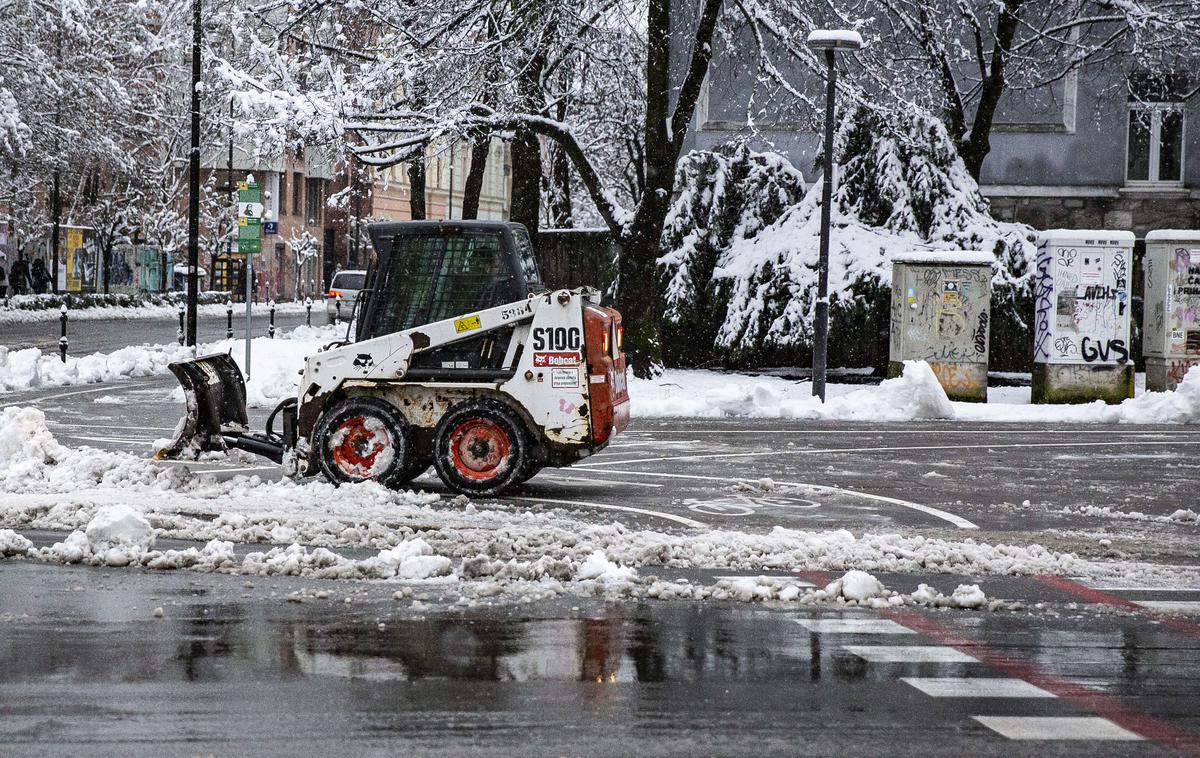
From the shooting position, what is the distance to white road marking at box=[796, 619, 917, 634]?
25.6ft

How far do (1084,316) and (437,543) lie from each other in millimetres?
16677

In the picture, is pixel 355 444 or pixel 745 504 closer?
pixel 745 504

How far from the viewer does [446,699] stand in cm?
629

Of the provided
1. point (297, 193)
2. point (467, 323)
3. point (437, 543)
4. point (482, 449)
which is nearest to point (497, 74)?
point (467, 323)

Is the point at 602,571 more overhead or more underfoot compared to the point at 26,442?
more underfoot

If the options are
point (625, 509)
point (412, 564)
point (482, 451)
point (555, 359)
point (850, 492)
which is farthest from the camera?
point (850, 492)

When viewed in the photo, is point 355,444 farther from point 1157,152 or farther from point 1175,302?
point 1157,152

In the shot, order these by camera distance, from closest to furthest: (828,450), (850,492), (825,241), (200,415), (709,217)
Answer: (200,415)
(850,492)
(828,450)
(825,241)
(709,217)

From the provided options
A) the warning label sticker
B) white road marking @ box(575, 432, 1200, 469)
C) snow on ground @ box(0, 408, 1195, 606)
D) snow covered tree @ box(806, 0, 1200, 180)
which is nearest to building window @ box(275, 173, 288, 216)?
snow covered tree @ box(806, 0, 1200, 180)

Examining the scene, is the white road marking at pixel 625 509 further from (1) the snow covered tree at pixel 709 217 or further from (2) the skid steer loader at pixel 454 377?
(1) the snow covered tree at pixel 709 217

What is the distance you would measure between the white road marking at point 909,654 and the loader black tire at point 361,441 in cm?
625

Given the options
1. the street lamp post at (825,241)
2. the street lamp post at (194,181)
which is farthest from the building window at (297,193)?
the street lamp post at (825,241)

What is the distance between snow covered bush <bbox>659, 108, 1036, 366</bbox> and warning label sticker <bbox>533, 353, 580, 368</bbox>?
16486 millimetres

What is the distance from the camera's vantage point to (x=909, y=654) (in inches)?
287
